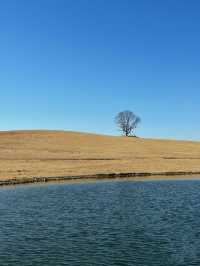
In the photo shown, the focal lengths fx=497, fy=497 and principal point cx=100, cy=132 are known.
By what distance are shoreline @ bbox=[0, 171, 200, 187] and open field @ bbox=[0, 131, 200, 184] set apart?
5.84ft

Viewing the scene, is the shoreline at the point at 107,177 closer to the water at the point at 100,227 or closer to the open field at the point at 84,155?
the open field at the point at 84,155

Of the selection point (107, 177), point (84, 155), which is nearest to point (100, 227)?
point (107, 177)

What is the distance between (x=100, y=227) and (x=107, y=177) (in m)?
35.4

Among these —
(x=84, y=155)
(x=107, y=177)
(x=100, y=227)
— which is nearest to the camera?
(x=100, y=227)

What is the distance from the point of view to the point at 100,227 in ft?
99.1

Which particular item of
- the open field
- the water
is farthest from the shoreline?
the water

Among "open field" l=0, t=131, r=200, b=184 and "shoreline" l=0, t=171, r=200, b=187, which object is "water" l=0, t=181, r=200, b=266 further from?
"open field" l=0, t=131, r=200, b=184

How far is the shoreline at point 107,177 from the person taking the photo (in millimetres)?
58050

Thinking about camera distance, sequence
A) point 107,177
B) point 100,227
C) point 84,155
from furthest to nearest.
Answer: point 84,155, point 107,177, point 100,227

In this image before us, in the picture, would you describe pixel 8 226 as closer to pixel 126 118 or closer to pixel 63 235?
pixel 63 235

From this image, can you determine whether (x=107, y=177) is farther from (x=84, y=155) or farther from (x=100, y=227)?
(x=100, y=227)

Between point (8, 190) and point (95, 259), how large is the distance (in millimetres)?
28819

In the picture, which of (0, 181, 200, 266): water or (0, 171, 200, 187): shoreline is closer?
(0, 181, 200, 266): water

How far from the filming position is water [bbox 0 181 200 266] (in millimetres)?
23125
